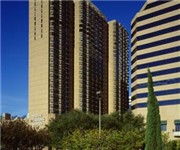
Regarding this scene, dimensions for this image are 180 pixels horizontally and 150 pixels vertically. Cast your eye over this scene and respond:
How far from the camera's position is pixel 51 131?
60.2 meters

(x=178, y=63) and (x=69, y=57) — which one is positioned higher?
(x=69, y=57)

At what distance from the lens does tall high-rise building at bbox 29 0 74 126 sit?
108500 millimetres

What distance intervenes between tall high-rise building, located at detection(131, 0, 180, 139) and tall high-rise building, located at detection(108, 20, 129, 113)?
3311cm

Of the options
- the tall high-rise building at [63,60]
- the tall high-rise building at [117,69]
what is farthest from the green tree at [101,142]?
the tall high-rise building at [117,69]

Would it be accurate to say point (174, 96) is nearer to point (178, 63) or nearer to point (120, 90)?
point (178, 63)

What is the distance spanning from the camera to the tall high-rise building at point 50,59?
108 metres

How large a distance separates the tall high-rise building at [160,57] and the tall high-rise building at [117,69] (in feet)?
109

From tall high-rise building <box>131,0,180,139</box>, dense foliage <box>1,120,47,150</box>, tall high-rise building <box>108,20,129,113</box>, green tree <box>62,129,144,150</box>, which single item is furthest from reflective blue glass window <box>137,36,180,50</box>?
green tree <box>62,129,144,150</box>

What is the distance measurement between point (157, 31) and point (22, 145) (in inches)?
1899

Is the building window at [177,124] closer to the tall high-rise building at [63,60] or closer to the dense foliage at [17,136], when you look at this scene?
the tall high-rise building at [63,60]

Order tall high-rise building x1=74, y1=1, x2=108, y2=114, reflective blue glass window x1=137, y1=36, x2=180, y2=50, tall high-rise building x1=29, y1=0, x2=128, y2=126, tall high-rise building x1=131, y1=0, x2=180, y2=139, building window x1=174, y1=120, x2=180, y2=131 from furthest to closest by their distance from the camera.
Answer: tall high-rise building x1=74, y1=1, x2=108, y2=114
tall high-rise building x1=29, y1=0, x2=128, y2=126
reflective blue glass window x1=137, y1=36, x2=180, y2=50
tall high-rise building x1=131, y1=0, x2=180, y2=139
building window x1=174, y1=120, x2=180, y2=131

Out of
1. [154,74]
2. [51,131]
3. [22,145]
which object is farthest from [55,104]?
[22,145]

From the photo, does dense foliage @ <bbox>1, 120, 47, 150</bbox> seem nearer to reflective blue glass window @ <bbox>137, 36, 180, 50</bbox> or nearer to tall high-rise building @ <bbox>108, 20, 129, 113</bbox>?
reflective blue glass window @ <bbox>137, 36, 180, 50</bbox>

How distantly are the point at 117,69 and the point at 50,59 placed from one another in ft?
93.5
